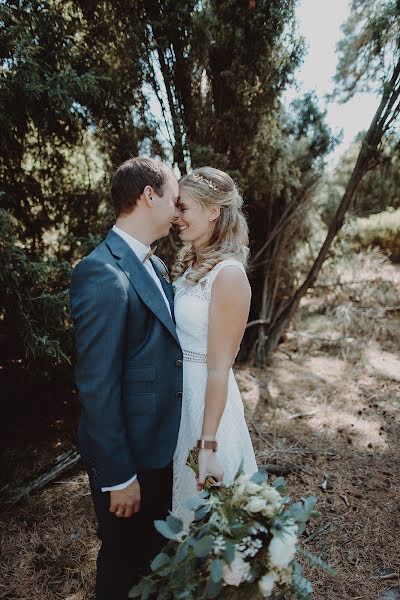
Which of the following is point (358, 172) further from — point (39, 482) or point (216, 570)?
point (39, 482)

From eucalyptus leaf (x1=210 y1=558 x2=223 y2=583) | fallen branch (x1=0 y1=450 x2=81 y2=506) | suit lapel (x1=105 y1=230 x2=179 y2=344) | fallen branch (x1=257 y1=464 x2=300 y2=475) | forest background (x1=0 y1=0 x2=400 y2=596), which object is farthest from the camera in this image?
fallen branch (x1=257 y1=464 x2=300 y2=475)

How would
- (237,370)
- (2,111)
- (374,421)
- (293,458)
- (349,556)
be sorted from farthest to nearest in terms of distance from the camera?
(237,370) < (374,421) < (293,458) < (2,111) < (349,556)

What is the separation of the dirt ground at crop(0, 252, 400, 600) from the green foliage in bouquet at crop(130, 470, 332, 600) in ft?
4.40

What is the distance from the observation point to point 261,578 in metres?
1.27

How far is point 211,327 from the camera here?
183 centimetres

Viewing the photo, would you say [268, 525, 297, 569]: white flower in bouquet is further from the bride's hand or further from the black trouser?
the black trouser

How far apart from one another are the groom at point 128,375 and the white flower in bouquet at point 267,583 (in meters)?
0.60

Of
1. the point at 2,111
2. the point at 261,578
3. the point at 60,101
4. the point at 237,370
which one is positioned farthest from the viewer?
the point at 237,370

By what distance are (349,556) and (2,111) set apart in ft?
13.4

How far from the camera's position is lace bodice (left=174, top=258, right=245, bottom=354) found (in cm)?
193

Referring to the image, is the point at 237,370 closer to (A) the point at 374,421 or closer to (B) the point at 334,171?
(A) the point at 374,421

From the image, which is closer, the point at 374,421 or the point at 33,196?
the point at 33,196

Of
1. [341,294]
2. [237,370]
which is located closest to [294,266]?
[341,294]

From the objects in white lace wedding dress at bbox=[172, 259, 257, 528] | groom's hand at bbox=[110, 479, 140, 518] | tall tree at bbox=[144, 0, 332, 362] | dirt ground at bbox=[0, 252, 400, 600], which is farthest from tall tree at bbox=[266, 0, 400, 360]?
groom's hand at bbox=[110, 479, 140, 518]
